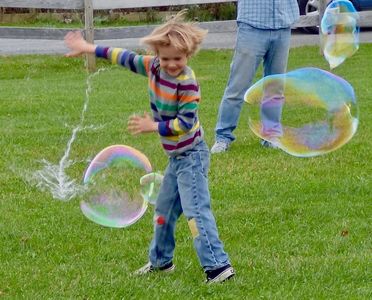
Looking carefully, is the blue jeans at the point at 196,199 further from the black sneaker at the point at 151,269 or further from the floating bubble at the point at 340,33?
the floating bubble at the point at 340,33

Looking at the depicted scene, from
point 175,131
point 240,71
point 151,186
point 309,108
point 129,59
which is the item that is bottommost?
point 240,71

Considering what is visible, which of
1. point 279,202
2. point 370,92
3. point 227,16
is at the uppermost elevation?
point 279,202

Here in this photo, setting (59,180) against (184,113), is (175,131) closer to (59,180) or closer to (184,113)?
(184,113)

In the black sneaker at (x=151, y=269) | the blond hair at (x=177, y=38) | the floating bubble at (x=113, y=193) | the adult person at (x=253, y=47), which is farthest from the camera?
the adult person at (x=253, y=47)

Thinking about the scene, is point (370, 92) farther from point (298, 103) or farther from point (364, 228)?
point (364, 228)

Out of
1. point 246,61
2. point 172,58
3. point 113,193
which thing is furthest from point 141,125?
point 246,61

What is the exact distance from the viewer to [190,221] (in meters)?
4.48

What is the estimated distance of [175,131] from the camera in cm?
429

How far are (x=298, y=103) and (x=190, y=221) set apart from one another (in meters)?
1.82

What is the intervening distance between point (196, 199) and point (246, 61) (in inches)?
124

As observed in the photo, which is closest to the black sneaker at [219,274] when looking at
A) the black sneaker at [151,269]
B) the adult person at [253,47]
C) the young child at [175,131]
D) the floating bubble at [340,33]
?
the young child at [175,131]

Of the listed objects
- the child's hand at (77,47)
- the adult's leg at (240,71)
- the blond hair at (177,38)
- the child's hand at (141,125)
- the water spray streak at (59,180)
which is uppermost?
the blond hair at (177,38)

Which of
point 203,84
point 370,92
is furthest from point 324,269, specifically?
point 203,84

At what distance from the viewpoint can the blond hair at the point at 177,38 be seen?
4.19 meters
